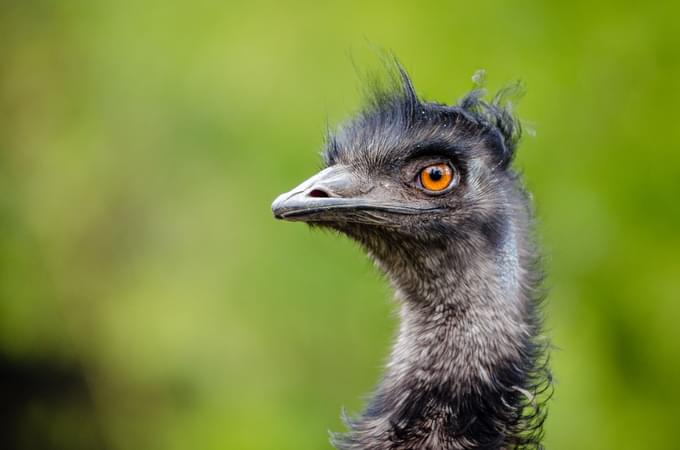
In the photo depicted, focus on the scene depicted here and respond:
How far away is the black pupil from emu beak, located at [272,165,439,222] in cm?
9

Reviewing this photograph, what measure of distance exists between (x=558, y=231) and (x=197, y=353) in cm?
191

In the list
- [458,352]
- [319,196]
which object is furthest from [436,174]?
[458,352]

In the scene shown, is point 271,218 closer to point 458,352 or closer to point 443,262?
point 443,262

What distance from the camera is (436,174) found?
341cm

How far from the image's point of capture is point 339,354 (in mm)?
5672

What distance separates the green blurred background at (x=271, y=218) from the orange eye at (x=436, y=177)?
59.1 inches

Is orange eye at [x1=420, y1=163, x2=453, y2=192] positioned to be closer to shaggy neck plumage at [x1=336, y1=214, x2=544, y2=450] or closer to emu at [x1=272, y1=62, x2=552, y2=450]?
emu at [x1=272, y1=62, x2=552, y2=450]

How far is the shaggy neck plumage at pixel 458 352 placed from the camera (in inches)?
124

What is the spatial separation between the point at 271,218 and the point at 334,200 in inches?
96.0

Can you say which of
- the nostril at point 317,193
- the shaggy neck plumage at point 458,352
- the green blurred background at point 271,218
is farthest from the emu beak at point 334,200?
the green blurred background at point 271,218

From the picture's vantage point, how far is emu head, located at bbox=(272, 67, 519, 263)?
335cm

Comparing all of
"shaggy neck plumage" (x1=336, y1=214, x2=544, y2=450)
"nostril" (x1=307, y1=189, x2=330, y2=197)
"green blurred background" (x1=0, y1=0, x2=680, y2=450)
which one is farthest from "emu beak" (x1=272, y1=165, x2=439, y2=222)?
"green blurred background" (x1=0, y1=0, x2=680, y2=450)

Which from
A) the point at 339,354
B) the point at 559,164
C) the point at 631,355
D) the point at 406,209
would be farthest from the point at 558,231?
the point at 406,209

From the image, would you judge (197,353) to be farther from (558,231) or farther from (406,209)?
(406,209)
